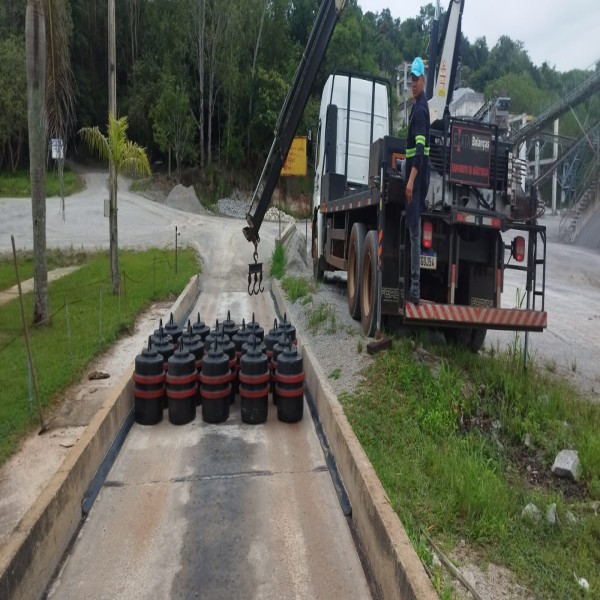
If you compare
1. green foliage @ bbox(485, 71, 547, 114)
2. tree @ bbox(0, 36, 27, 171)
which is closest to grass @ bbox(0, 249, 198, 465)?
tree @ bbox(0, 36, 27, 171)

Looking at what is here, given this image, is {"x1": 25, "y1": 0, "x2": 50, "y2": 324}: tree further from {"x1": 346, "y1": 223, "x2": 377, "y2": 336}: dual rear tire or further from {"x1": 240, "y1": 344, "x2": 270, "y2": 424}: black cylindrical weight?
→ {"x1": 240, "y1": 344, "x2": 270, "y2": 424}: black cylindrical weight

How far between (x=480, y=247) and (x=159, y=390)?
4268 millimetres

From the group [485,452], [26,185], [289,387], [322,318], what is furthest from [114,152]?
[26,185]

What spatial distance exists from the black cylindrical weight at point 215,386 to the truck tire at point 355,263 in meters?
2.93

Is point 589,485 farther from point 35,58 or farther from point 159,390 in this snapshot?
point 35,58

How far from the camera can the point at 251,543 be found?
149 inches

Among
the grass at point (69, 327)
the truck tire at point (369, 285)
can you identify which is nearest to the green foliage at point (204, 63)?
the grass at point (69, 327)

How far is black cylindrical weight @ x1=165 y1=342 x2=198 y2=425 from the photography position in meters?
5.59

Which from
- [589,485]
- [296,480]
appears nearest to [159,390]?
[296,480]

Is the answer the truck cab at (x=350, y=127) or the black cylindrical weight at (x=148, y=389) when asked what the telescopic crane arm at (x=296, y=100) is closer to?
the truck cab at (x=350, y=127)

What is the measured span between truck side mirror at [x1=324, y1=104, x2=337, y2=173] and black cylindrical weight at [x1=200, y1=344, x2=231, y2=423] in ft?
20.4

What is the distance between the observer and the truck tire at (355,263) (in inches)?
318

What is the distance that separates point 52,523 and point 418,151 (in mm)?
4837

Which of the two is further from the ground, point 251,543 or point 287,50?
point 287,50
